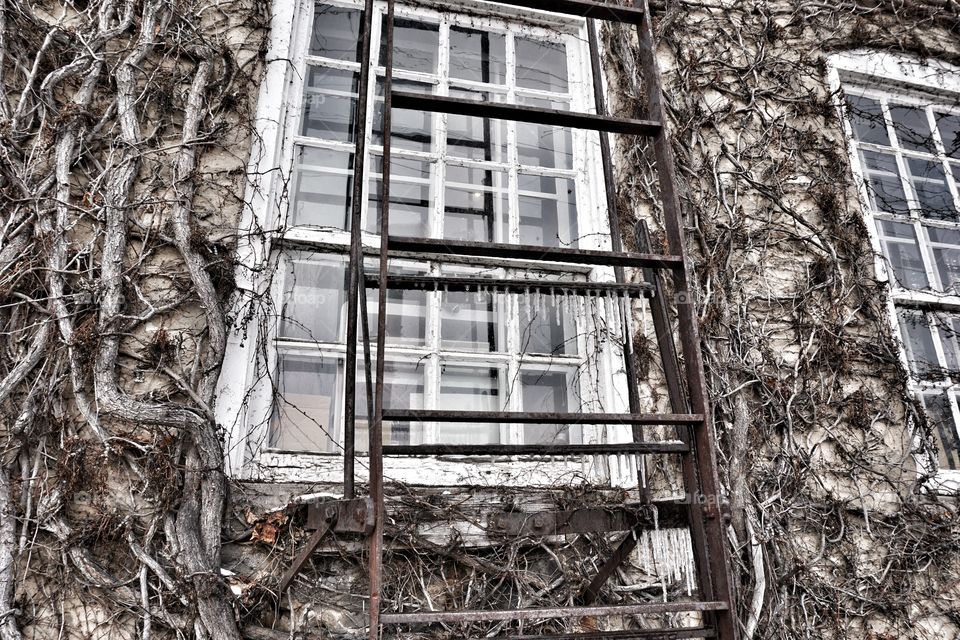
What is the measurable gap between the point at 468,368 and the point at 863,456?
1.76 metres

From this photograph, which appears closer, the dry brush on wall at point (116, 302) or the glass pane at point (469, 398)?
the dry brush on wall at point (116, 302)

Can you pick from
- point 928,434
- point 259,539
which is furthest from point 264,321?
point 928,434

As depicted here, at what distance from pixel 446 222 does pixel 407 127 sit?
518 mm

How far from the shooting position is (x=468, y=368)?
290cm

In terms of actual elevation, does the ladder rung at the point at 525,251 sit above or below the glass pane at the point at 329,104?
below

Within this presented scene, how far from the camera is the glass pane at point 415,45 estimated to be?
3.41 meters

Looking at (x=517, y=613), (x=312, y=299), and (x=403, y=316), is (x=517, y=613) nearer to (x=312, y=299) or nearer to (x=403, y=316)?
(x=403, y=316)

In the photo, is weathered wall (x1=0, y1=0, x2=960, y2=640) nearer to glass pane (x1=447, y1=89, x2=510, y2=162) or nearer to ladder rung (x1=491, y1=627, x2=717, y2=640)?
ladder rung (x1=491, y1=627, x2=717, y2=640)

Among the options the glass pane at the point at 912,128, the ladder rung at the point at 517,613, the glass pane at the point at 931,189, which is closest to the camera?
the ladder rung at the point at 517,613

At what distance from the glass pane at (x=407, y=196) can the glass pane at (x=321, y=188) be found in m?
0.12

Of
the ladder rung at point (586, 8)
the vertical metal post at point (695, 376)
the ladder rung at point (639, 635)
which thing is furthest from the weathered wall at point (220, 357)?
the ladder rung at point (586, 8)

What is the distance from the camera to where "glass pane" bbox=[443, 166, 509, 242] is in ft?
10.4

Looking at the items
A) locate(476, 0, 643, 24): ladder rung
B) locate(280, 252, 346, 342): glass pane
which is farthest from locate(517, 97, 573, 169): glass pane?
locate(280, 252, 346, 342): glass pane

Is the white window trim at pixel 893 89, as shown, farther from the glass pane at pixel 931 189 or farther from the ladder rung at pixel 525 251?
the ladder rung at pixel 525 251
